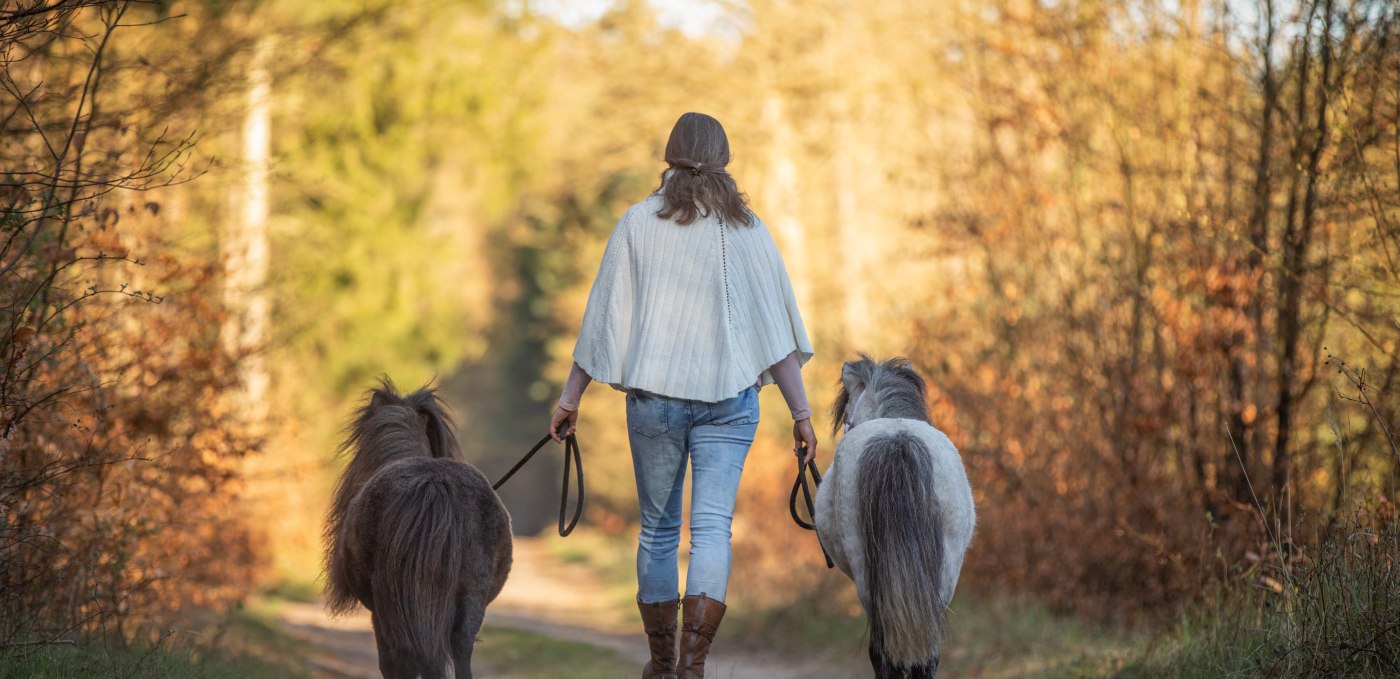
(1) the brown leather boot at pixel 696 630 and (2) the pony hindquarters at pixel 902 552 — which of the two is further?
(1) the brown leather boot at pixel 696 630

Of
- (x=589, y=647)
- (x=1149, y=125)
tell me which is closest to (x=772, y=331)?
(x=1149, y=125)

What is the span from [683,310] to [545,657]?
5.80 meters

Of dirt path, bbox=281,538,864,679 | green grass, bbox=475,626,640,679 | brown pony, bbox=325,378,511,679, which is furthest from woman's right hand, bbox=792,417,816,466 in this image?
green grass, bbox=475,626,640,679

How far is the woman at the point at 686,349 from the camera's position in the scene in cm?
514

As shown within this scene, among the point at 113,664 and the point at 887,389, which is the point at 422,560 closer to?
the point at 113,664

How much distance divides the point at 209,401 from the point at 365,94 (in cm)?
869

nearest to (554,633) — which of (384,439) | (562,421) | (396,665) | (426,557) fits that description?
(384,439)

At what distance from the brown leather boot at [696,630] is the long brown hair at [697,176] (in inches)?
57.5

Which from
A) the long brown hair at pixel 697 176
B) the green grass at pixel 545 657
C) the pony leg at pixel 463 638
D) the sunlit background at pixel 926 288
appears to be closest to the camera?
the pony leg at pixel 463 638

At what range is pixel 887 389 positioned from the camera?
550 cm

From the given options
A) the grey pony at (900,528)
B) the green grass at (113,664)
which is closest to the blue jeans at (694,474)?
the grey pony at (900,528)

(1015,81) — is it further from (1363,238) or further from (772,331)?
(772,331)

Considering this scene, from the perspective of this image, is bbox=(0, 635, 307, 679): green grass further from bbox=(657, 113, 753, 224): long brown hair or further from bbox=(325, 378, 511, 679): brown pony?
bbox=(657, 113, 753, 224): long brown hair

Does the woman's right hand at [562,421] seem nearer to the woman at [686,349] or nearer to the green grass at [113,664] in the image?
the woman at [686,349]
